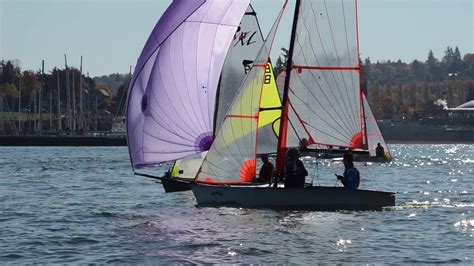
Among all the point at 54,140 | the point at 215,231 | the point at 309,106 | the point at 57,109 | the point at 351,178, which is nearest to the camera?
the point at 215,231

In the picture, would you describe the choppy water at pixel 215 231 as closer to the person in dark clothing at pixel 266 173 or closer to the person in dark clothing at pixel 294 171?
the person in dark clothing at pixel 294 171

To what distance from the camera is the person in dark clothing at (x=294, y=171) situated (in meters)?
31.7

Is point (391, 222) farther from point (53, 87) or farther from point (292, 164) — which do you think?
point (53, 87)

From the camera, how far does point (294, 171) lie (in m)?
31.8

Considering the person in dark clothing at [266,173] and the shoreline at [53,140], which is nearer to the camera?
the person in dark clothing at [266,173]

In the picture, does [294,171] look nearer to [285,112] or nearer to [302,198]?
[302,198]

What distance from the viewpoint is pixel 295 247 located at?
2600cm

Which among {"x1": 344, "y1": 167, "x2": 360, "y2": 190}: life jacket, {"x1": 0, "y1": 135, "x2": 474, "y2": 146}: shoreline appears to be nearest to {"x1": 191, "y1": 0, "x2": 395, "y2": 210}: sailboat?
{"x1": 344, "y1": 167, "x2": 360, "y2": 190}: life jacket

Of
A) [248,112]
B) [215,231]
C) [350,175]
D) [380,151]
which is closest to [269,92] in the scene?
[248,112]

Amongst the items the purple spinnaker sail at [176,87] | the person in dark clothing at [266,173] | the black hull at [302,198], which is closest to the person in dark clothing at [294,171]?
the black hull at [302,198]

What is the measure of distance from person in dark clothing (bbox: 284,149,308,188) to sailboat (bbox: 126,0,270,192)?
13.4ft

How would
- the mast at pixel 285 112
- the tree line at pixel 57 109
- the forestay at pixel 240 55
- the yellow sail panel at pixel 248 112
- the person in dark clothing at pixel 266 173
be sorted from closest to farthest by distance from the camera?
the mast at pixel 285 112 → the yellow sail panel at pixel 248 112 → the person in dark clothing at pixel 266 173 → the forestay at pixel 240 55 → the tree line at pixel 57 109

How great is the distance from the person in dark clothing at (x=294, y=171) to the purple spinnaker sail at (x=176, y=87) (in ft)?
14.4

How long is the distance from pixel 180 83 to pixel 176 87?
0.23 meters
